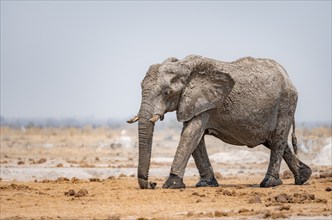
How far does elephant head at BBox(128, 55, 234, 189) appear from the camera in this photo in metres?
18.5

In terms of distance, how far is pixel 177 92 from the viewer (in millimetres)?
19203

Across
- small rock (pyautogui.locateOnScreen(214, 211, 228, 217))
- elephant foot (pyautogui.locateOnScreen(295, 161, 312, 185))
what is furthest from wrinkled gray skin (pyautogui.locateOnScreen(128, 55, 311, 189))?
small rock (pyautogui.locateOnScreen(214, 211, 228, 217))

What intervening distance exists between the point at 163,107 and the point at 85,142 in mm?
41339

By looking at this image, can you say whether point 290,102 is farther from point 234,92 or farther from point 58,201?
point 58,201

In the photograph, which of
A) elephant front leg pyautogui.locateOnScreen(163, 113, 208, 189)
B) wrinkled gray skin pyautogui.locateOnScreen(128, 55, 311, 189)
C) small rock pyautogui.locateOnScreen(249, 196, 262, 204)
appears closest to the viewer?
small rock pyautogui.locateOnScreen(249, 196, 262, 204)

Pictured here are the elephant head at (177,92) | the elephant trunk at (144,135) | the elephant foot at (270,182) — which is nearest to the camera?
the elephant trunk at (144,135)

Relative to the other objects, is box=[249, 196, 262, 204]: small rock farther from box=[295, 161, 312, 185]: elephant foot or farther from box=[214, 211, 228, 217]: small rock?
box=[295, 161, 312, 185]: elephant foot

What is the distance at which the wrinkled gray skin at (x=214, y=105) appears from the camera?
18.8 metres

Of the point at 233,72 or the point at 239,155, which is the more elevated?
the point at 233,72

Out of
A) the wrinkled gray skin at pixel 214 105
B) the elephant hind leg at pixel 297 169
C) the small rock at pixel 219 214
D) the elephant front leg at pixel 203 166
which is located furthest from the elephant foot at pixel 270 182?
the small rock at pixel 219 214

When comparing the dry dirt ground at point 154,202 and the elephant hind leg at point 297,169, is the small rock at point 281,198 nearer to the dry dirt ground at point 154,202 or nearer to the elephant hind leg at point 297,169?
the dry dirt ground at point 154,202

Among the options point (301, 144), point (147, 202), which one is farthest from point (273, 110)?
point (301, 144)

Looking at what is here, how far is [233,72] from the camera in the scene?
789 inches

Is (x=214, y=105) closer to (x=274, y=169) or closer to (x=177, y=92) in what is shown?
(x=177, y=92)
